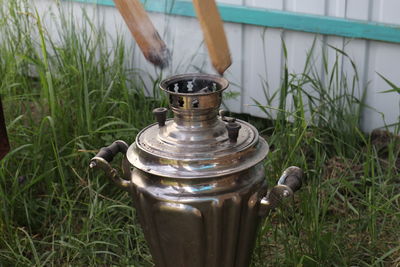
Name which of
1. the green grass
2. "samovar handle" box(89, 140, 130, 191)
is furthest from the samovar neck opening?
the green grass

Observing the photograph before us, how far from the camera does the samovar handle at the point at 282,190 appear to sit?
235cm

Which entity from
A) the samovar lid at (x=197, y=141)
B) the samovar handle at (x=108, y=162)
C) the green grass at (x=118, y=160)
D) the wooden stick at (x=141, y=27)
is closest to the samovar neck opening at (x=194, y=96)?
the samovar lid at (x=197, y=141)

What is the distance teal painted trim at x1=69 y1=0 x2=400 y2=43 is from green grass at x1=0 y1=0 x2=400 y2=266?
6.5 inches

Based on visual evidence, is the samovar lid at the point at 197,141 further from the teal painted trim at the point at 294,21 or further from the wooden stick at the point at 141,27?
the teal painted trim at the point at 294,21

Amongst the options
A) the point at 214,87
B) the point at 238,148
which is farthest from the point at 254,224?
the point at 214,87

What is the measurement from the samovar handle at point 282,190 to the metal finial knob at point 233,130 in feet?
0.74

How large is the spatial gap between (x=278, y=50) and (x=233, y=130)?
171cm

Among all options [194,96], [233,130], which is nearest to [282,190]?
[233,130]

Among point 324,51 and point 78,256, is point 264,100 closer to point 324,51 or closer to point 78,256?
point 324,51

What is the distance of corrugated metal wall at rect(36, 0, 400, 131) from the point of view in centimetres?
362

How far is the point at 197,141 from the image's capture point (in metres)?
2.37

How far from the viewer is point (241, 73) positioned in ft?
13.6

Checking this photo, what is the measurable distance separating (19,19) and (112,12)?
0.60 m

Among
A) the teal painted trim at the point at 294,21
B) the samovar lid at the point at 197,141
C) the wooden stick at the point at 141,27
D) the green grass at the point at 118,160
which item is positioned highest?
the wooden stick at the point at 141,27
